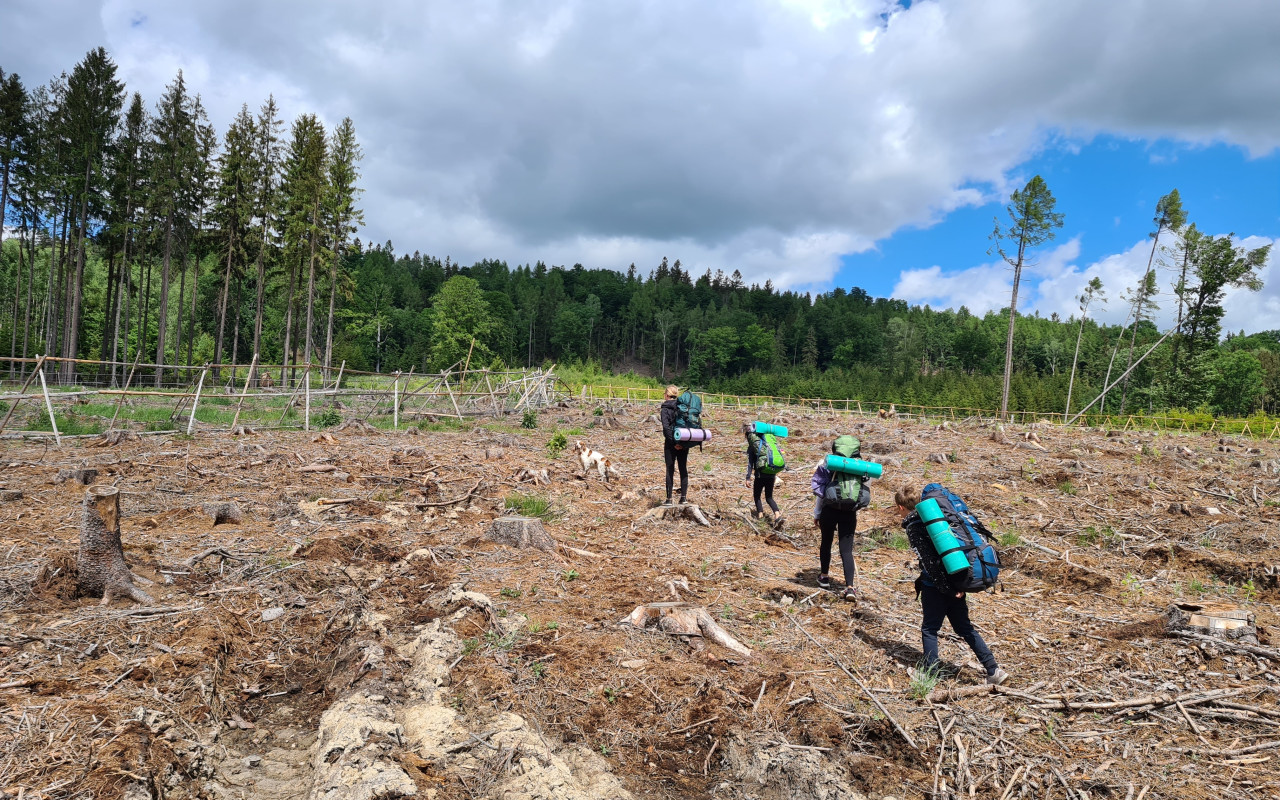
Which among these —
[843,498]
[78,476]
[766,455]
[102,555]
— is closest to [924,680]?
[843,498]

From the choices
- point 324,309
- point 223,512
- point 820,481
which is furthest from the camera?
point 324,309

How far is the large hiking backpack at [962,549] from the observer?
430 centimetres

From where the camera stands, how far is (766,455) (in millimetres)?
8391

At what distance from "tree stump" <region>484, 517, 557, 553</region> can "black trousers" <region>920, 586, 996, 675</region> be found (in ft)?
13.7

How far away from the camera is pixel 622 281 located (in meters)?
137

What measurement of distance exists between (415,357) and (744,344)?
48.8m

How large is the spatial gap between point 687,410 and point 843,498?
3388mm

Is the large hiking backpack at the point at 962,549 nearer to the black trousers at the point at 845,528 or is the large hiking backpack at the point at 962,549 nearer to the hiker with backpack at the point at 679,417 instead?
the black trousers at the point at 845,528

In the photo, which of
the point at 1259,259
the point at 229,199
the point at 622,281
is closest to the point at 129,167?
the point at 229,199

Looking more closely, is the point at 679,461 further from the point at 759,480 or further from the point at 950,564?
the point at 950,564

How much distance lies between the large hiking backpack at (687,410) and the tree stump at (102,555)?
6.34 meters

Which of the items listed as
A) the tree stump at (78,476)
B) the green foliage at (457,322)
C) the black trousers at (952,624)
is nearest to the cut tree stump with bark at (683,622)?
the black trousers at (952,624)

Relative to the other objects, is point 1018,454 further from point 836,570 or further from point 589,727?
point 589,727

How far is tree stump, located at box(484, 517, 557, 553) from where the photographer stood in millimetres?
7414
